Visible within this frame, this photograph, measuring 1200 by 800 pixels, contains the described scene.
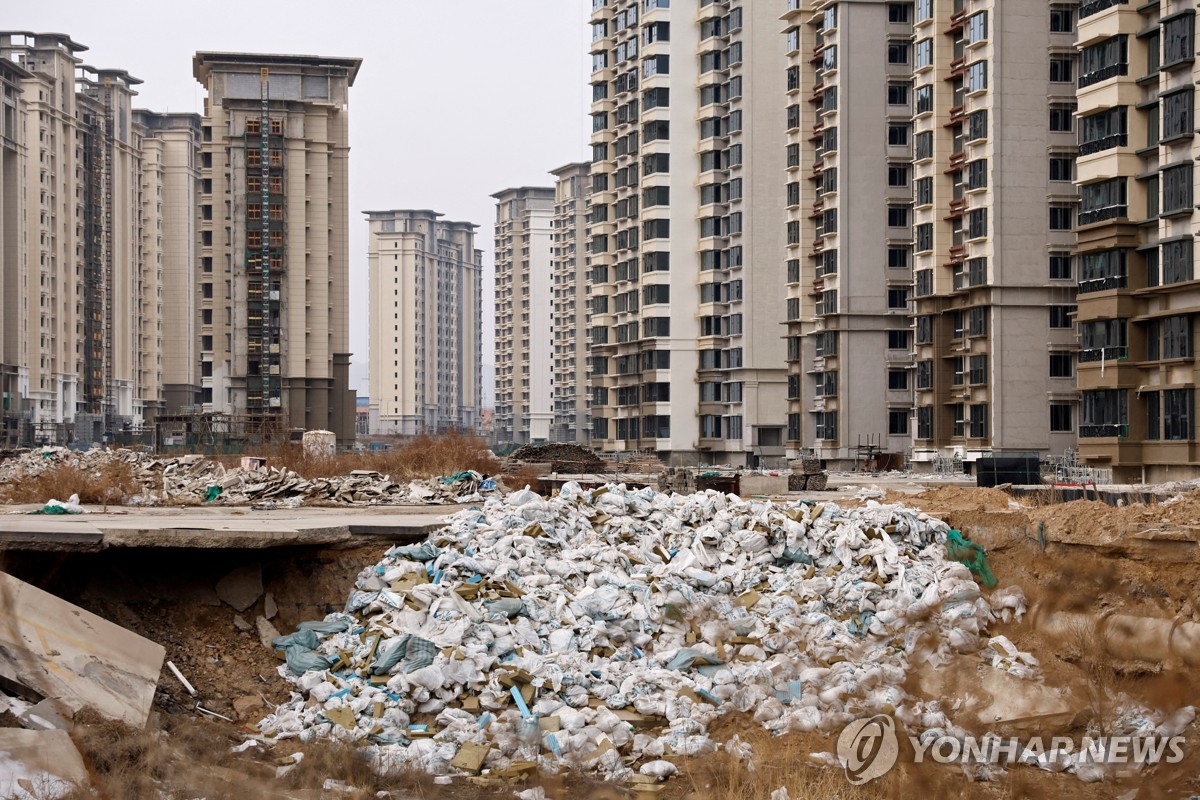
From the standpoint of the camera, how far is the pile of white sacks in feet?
37.7

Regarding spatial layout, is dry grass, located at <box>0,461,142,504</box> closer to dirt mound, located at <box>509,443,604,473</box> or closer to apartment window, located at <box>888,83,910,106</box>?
dirt mound, located at <box>509,443,604,473</box>

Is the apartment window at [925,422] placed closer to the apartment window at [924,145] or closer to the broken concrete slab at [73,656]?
the apartment window at [924,145]

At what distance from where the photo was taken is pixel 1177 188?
31156mm

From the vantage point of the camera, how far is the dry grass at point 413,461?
31.0m

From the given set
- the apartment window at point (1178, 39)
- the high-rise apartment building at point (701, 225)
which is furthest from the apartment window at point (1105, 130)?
the high-rise apartment building at point (701, 225)

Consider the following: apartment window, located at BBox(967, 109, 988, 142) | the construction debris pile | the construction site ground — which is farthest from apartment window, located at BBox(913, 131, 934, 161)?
the construction site ground

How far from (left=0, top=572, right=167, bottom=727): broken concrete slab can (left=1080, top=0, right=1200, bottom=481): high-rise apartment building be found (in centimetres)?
2725

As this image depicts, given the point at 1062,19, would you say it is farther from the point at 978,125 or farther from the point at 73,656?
the point at 73,656

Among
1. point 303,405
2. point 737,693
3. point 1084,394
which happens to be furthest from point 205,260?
point 737,693

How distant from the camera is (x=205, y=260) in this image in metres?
79.4

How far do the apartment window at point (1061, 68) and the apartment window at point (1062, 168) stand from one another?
2.72 m

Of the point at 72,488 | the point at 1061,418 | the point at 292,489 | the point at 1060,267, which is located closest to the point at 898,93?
the point at 1060,267
